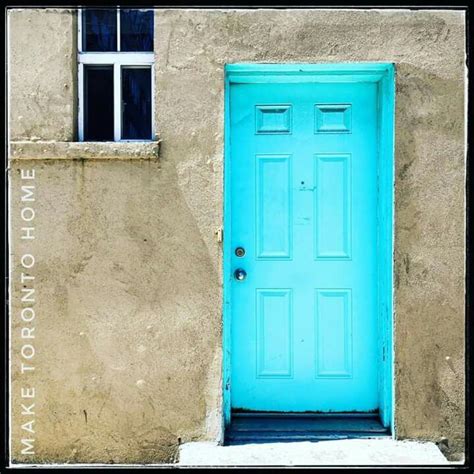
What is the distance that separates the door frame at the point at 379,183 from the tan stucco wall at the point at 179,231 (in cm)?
8

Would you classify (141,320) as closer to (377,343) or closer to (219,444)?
(219,444)

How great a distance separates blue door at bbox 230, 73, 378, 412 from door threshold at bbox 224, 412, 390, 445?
0.12 meters

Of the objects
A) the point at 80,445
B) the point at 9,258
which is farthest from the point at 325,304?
the point at 9,258

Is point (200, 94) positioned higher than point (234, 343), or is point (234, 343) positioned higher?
point (200, 94)

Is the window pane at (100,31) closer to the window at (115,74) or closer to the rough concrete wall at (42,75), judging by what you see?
the window at (115,74)

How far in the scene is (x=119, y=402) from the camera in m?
4.30

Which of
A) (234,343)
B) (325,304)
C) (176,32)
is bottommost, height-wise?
(234,343)

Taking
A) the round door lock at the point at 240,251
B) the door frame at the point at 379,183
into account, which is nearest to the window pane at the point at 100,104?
the door frame at the point at 379,183

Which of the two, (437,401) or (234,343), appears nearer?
(437,401)

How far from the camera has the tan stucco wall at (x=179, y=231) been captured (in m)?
4.25

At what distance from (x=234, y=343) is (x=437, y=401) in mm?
1498

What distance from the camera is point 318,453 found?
160 inches

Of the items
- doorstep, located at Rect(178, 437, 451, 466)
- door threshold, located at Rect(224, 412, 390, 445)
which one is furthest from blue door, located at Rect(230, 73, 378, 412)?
doorstep, located at Rect(178, 437, 451, 466)

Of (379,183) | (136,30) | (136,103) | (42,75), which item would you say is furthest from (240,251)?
(42,75)
